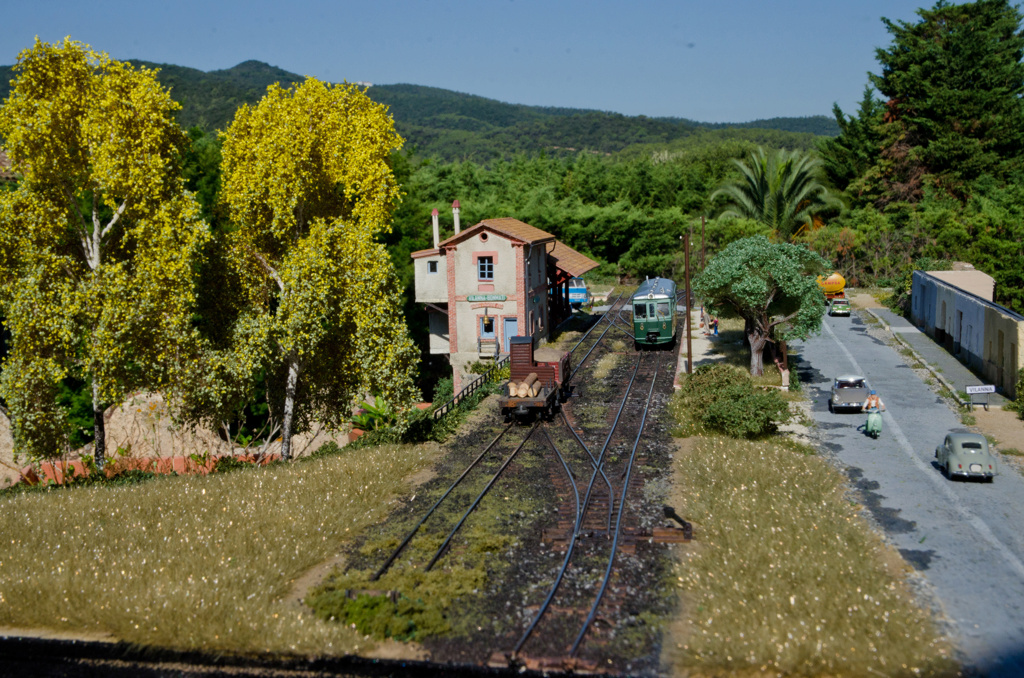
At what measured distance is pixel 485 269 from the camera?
37.5 metres

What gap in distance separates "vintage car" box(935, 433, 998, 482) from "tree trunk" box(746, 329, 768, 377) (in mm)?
10927

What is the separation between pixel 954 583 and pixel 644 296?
77.8 feet

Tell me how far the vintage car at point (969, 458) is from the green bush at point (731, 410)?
4.89 m

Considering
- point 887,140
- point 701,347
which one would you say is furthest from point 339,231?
point 887,140

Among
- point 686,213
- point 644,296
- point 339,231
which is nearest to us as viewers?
point 339,231

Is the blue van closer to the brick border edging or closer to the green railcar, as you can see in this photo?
the green railcar

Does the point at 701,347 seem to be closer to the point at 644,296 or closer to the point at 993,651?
the point at 644,296

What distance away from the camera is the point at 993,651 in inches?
468

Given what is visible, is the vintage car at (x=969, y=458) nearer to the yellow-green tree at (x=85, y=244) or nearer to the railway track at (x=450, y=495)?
the railway track at (x=450, y=495)

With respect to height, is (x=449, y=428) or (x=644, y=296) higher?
(x=644, y=296)

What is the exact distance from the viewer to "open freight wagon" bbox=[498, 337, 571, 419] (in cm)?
2544

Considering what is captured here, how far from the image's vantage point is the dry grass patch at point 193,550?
515 inches

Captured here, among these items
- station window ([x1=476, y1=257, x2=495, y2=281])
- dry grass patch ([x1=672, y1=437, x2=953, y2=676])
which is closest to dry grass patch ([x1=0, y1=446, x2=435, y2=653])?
dry grass patch ([x1=672, y1=437, x2=953, y2=676])

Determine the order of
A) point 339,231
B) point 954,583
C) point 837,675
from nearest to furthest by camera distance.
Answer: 1. point 837,675
2. point 954,583
3. point 339,231
